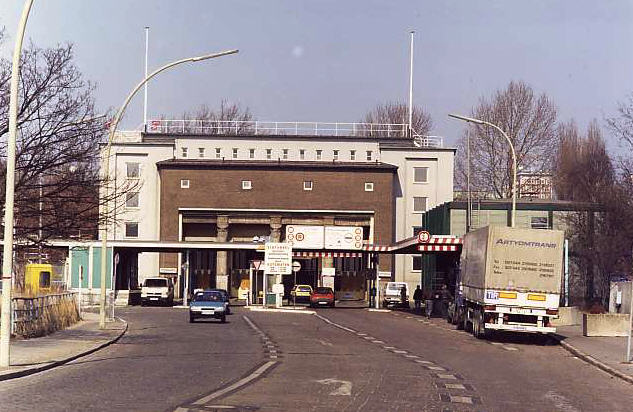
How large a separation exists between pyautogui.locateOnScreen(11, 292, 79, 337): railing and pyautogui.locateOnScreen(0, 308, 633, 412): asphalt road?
2.57 metres

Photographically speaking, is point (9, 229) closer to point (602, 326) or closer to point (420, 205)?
point (602, 326)

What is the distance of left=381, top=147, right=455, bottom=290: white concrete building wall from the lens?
307ft


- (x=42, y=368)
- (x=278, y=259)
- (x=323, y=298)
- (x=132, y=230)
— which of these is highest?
(x=132, y=230)

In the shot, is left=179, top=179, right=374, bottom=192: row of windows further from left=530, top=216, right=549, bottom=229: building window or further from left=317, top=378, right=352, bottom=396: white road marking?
left=317, top=378, right=352, bottom=396: white road marking

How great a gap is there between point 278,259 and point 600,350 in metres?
36.9

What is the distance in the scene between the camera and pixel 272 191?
90.2 meters

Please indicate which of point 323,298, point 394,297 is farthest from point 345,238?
point 394,297

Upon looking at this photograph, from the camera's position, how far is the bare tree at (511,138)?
82.7 meters

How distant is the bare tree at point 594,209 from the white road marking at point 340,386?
3269cm

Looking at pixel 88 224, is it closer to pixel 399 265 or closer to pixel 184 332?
pixel 184 332

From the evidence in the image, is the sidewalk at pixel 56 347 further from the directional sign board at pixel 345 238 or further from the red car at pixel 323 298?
the red car at pixel 323 298

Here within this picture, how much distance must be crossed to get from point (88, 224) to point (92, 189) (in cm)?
→ 106

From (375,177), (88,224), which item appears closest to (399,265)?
(375,177)

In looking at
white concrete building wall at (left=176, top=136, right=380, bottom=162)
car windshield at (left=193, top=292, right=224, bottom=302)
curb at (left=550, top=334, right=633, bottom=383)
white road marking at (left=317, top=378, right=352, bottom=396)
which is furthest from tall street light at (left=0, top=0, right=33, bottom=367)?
white concrete building wall at (left=176, top=136, right=380, bottom=162)
